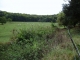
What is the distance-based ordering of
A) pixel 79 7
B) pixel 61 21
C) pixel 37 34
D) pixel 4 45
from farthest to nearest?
pixel 61 21 → pixel 79 7 → pixel 37 34 → pixel 4 45

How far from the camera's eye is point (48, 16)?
5509 centimetres

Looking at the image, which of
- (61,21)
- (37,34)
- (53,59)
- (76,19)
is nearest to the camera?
(53,59)

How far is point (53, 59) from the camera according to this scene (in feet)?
27.1

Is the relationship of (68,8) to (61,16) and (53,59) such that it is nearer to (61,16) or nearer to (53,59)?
(61,16)

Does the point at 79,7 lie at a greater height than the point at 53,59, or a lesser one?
greater

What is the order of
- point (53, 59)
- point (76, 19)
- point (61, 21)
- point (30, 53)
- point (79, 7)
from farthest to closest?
point (61, 21), point (76, 19), point (79, 7), point (30, 53), point (53, 59)

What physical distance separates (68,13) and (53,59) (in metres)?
21.0

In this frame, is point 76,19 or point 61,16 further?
point 61,16

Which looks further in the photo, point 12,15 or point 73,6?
point 12,15

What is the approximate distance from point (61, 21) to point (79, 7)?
991cm

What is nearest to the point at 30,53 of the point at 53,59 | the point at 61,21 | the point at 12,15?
the point at 53,59

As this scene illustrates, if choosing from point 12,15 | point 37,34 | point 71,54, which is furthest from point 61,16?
point 71,54

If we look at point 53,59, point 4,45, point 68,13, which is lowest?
point 4,45

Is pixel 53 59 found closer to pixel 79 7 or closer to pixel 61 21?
pixel 79 7
